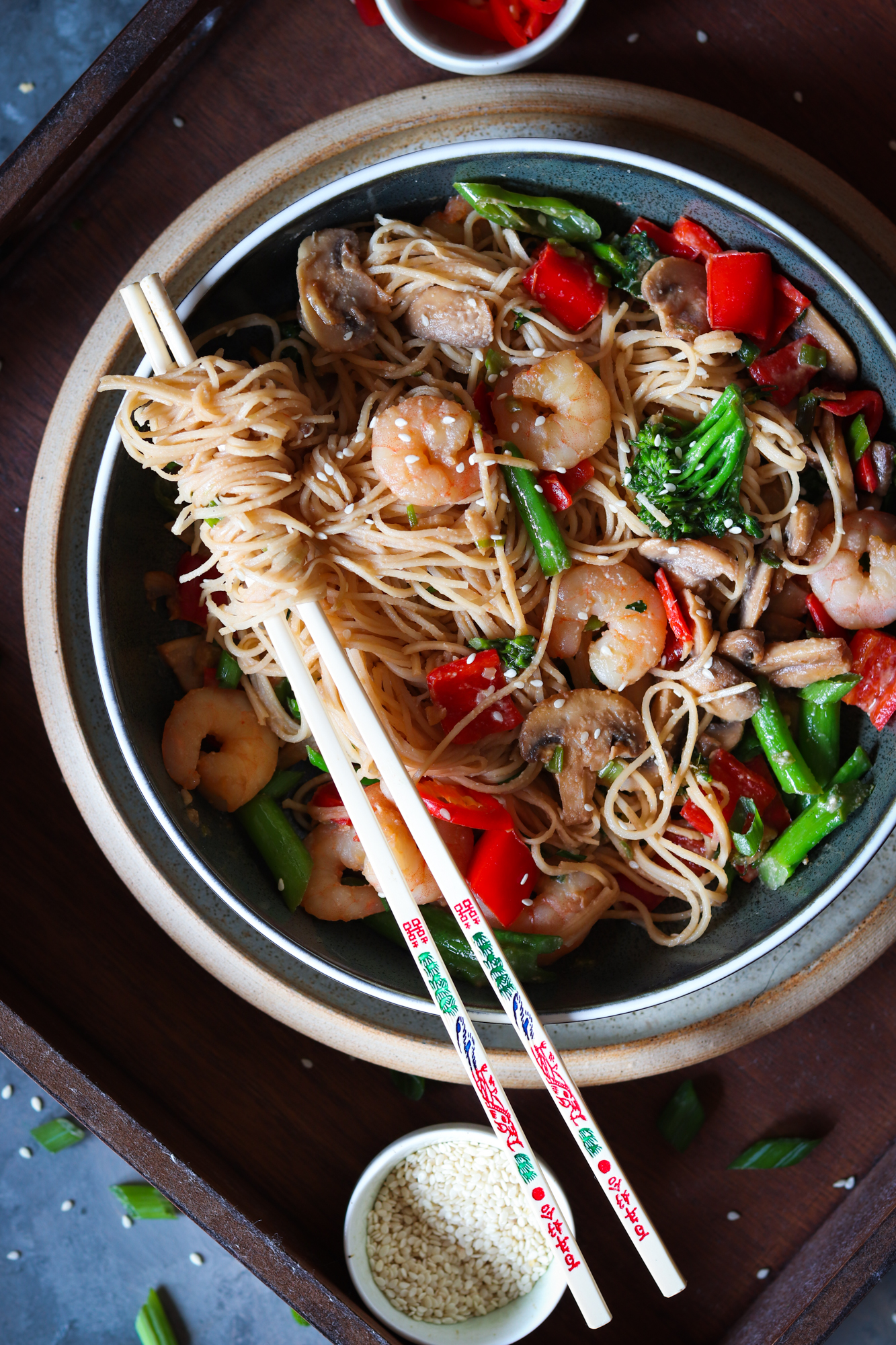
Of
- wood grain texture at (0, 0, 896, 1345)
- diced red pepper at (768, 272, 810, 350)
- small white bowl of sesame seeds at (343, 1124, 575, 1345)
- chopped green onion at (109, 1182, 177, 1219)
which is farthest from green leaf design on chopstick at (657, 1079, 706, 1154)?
diced red pepper at (768, 272, 810, 350)

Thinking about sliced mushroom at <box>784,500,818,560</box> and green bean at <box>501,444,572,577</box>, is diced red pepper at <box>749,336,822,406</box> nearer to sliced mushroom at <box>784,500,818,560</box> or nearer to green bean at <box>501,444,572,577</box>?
sliced mushroom at <box>784,500,818,560</box>

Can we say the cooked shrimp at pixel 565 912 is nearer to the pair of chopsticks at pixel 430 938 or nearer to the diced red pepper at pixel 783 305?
the pair of chopsticks at pixel 430 938

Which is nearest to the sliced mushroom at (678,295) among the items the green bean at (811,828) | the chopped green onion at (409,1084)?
the green bean at (811,828)

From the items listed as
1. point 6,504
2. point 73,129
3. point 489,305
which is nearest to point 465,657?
point 489,305

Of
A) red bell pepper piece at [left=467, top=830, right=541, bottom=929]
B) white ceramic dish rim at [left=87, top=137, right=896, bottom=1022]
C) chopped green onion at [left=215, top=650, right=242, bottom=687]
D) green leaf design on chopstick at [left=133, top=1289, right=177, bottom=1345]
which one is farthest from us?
green leaf design on chopstick at [left=133, top=1289, right=177, bottom=1345]

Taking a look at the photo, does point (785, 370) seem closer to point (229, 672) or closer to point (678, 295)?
point (678, 295)

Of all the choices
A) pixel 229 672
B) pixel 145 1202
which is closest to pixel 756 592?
pixel 229 672

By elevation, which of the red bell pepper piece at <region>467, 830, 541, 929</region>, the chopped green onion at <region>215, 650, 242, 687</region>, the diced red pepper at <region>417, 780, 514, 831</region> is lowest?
the red bell pepper piece at <region>467, 830, 541, 929</region>
